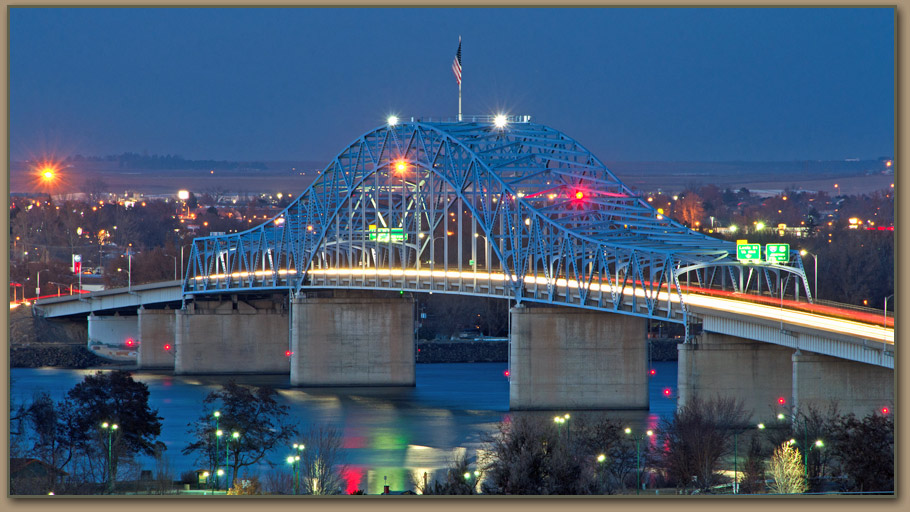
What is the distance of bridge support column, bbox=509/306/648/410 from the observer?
71375mm

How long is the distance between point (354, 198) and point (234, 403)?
155ft

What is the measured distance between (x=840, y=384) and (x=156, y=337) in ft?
209

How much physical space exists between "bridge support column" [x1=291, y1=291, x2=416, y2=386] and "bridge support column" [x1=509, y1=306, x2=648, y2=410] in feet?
55.4

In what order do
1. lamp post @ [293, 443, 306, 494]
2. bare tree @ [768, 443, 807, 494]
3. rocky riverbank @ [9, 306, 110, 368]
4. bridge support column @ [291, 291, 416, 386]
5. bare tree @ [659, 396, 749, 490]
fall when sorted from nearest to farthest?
bare tree @ [768, 443, 807, 494] → lamp post @ [293, 443, 306, 494] → bare tree @ [659, 396, 749, 490] → bridge support column @ [291, 291, 416, 386] → rocky riverbank @ [9, 306, 110, 368]

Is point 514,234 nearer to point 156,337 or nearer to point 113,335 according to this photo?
point 156,337

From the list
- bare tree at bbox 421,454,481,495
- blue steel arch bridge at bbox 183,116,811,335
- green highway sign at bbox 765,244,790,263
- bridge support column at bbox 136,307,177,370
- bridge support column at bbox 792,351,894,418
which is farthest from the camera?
bridge support column at bbox 136,307,177,370

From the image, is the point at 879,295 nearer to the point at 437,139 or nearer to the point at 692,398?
the point at 437,139

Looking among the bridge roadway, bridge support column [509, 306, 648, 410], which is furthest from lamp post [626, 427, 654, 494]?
bridge support column [509, 306, 648, 410]

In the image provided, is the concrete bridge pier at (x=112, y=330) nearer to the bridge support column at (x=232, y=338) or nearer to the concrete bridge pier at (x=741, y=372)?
the bridge support column at (x=232, y=338)

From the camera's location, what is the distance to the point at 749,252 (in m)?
66.2

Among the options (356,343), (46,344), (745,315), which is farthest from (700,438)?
(46,344)

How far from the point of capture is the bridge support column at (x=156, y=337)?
106938mm

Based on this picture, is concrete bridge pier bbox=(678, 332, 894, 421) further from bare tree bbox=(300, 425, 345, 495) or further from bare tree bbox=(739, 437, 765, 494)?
bare tree bbox=(300, 425, 345, 495)

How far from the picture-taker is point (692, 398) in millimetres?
59500
